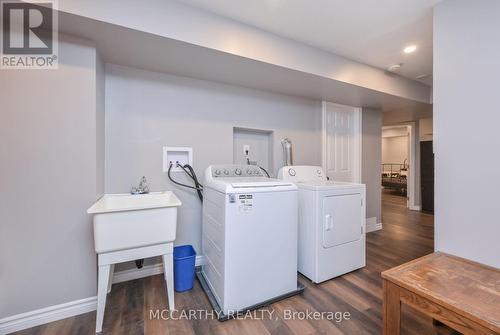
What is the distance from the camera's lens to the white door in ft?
11.1

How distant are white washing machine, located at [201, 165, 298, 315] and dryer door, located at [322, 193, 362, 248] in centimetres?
39

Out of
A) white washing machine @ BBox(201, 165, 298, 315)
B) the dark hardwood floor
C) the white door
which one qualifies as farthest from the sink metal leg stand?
the white door

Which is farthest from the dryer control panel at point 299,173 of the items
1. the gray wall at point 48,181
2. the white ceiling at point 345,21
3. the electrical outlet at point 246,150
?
the gray wall at point 48,181

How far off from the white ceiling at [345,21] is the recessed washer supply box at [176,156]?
1311 mm

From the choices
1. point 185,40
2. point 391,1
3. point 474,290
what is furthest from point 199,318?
point 391,1

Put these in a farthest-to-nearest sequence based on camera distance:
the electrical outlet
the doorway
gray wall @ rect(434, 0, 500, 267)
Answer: the doorway → the electrical outlet → gray wall @ rect(434, 0, 500, 267)

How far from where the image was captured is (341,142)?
11.6 ft

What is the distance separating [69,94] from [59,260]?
1241 mm

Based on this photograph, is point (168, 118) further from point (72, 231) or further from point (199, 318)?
point (199, 318)

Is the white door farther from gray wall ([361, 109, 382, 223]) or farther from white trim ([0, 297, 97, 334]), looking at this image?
white trim ([0, 297, 97, 334])

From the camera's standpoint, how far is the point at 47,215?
157 centimetres

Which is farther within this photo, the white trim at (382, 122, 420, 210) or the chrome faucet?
the white trim at (382, 122, 420, 210)

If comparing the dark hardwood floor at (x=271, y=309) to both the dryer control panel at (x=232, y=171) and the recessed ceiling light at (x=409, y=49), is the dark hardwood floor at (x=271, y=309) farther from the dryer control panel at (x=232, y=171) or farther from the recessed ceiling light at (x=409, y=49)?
the recessed ceiling light at (x=409, y=49)

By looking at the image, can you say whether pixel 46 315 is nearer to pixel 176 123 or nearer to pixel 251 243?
pixel 251 243
